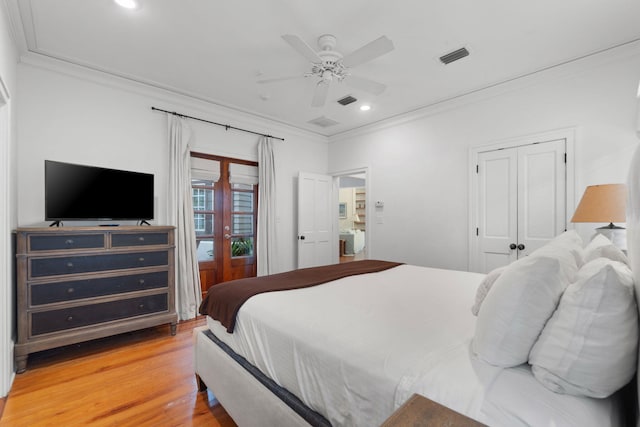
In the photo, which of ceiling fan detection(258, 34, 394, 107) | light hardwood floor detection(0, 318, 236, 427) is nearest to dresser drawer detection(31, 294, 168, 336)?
light hardwood floor detection(0, 318, 236, 427)

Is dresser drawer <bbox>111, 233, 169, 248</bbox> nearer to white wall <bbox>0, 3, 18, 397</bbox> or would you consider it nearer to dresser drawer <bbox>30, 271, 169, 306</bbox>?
dresser drawer <bbox>30, 271, 169, 306</bbox>

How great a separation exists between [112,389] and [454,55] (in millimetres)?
4031

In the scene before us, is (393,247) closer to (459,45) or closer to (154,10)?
(459,45)

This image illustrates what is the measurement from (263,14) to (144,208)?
2297 mm

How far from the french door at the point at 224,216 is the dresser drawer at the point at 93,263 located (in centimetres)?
100

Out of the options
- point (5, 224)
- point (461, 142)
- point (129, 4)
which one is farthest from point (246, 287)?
point (461, 142)

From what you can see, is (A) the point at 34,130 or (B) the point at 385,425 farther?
(A) the point at 34,130

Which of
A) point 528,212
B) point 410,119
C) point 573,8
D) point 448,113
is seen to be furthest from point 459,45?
point 528,212

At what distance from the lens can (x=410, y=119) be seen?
14.1 ft

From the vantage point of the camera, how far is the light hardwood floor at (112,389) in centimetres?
183

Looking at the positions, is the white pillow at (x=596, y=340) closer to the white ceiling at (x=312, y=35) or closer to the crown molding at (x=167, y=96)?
the white ceiling at (x=312, y=35)

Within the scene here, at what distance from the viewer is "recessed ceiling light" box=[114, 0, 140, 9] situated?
7.08 ft

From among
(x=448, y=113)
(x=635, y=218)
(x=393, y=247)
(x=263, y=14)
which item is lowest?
(x=393, y=247)

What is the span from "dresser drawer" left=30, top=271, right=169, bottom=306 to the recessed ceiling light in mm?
2287
